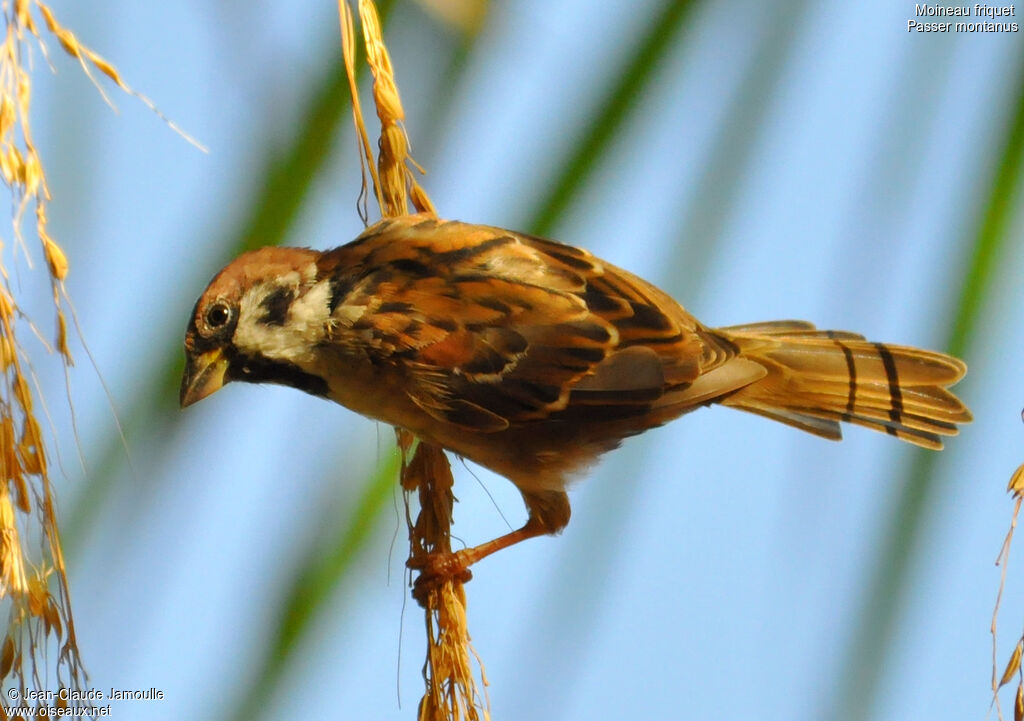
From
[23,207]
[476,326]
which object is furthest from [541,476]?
[23,207]

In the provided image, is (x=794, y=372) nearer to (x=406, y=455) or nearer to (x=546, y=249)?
(x=546, y=249)

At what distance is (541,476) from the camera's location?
3049 mm

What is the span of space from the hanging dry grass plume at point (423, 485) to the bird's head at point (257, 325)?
51 centimetres

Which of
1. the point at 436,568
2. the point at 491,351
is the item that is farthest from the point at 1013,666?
the point at 491,351

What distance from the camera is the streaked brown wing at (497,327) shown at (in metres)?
2.77

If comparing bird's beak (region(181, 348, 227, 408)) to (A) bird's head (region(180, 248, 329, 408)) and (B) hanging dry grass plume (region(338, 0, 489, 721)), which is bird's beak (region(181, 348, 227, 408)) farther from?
(B) hanging dry grass plume (region(338, 0, 489, 721))

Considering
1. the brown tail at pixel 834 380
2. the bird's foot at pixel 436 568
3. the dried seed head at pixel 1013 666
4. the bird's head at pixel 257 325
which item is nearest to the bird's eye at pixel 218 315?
the bird's head at pixel 257 325

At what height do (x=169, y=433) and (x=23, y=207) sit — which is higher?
(x=23, y=207)

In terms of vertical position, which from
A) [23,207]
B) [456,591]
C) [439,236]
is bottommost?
[456,591]

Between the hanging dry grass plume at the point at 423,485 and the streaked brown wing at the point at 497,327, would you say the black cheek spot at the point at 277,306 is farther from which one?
the hanging dry grass plume at the point at 423,485

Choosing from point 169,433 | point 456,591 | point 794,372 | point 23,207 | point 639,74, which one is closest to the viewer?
point 639,74

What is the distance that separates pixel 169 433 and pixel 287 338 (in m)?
1.53

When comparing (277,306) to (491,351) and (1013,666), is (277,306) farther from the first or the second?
(1013,666)

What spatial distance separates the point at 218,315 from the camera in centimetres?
265
